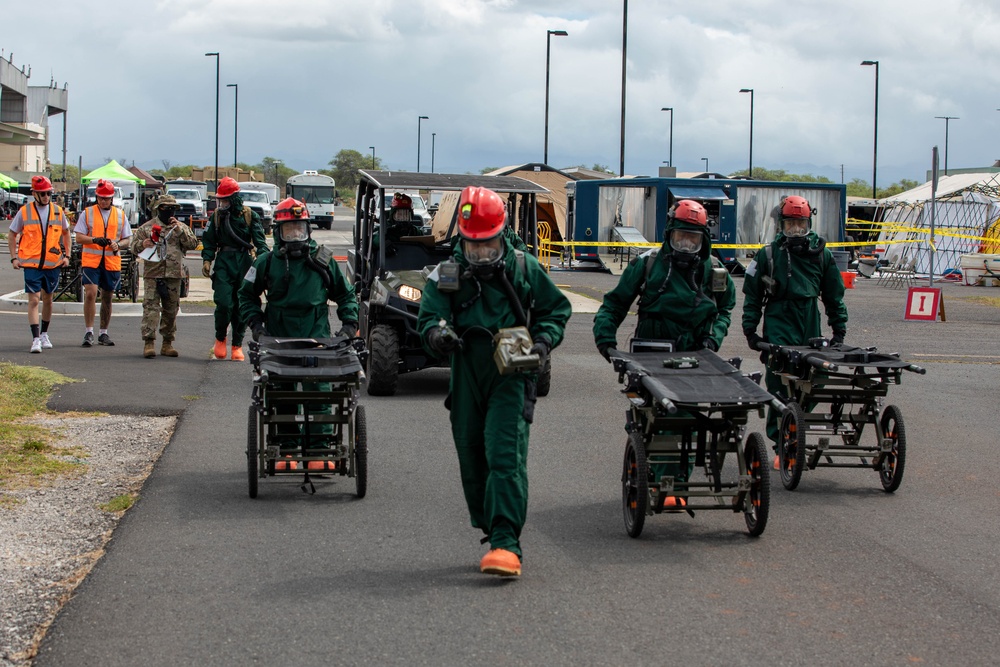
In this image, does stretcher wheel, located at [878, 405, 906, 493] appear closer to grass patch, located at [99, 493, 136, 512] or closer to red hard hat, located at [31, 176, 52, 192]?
grass patch, located at [99, 493, 136, 512]

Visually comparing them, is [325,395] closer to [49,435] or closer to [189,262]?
[49,435]

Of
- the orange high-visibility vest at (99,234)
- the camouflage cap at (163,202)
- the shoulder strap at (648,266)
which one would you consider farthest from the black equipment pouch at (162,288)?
the shoulder strap at (648,266)

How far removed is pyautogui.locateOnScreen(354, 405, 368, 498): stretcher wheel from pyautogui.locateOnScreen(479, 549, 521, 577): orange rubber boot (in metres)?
1.86

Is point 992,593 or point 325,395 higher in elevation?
point 325,395

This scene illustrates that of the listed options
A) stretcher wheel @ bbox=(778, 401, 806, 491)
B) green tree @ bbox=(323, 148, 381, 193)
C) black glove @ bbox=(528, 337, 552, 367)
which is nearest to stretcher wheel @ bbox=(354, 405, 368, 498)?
black glove @ bbox=(528, 337, 552, 367)

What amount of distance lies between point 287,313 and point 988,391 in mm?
8167

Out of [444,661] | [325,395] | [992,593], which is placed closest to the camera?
[444,661]

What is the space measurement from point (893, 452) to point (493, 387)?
130 inches

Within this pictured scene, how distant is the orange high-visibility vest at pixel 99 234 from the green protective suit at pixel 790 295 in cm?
829

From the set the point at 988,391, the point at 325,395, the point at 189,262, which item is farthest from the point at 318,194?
the point at 325,395

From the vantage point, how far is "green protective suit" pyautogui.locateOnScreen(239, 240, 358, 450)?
28.5ft

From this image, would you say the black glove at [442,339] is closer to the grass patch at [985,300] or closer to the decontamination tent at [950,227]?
the grass patch at [985,300]

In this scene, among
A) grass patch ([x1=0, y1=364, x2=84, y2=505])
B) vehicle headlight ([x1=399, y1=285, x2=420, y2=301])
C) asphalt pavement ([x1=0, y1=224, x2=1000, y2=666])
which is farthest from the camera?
vehicle headlight ([x1=399, y1=285, x2=420, y2=301])

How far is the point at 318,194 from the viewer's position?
64.8 metres
